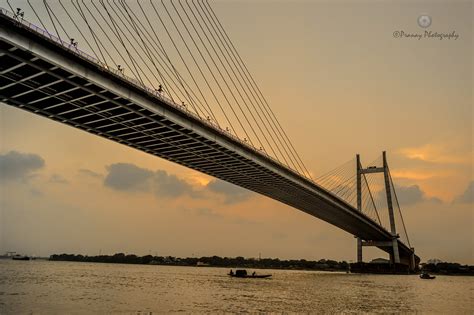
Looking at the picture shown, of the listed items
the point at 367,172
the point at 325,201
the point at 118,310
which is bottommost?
the point at 118,310

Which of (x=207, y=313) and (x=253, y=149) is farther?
(x=253, y=149)

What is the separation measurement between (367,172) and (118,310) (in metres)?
76.0

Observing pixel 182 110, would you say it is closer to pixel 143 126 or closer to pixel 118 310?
pixel 143 126

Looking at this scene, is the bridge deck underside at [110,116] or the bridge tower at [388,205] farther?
the bridge tower at [388,205]

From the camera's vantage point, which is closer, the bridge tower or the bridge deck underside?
the bridge deck underside

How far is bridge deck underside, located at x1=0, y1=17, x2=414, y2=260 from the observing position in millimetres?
21812

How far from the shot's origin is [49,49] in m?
20.3

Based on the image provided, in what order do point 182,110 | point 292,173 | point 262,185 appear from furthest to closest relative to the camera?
point 262,185
point 292,173
point 182,110

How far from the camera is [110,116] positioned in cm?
2862

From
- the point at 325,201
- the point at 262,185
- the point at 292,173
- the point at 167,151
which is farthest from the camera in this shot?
the point at 325,201

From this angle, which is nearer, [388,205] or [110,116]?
[110,116]

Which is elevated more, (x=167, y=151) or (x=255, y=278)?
(x=167, y=151)

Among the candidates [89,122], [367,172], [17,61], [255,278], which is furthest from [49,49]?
[367,172]

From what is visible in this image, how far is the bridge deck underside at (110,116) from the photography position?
2181 centimetres
